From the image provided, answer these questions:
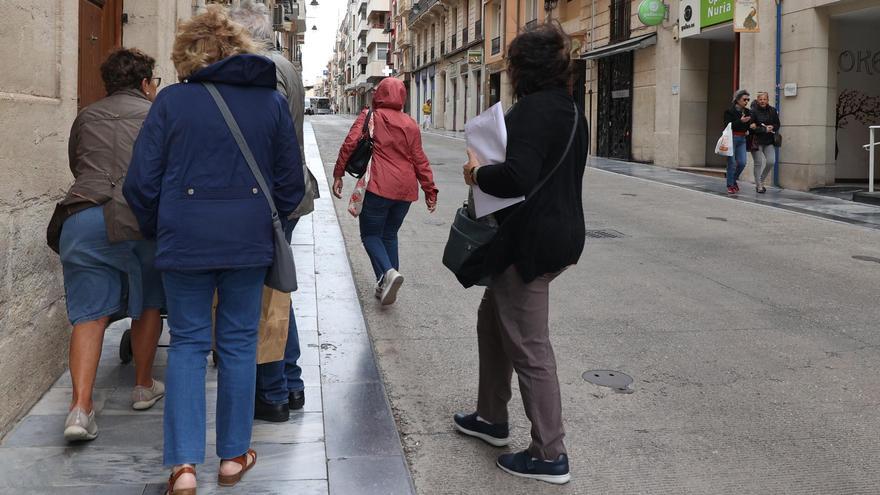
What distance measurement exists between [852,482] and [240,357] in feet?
8.37

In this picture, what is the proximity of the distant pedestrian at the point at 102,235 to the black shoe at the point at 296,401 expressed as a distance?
2.40 ft

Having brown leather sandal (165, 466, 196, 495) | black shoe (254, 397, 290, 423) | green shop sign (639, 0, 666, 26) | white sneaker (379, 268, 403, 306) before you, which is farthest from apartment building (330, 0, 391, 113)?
brown leather sandal (165, 466, 196, 495)

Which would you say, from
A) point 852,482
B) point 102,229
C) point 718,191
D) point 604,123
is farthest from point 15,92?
point 604,123

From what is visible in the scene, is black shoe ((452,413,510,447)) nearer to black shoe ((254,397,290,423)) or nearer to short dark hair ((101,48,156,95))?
black shoe ((254,397,290,423))

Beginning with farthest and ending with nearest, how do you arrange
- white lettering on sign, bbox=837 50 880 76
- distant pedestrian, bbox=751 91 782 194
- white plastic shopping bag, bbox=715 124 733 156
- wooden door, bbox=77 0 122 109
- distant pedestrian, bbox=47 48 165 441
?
white lettering on sign, bbox=837 50 880 76, distant pedestrian, bbox=751 91 782 194, white plastic shopping bag, bbox=715 124 733 156, wooden door, bbox=77 0 122 109, distant pedestrian, bbox=47 48 165 441

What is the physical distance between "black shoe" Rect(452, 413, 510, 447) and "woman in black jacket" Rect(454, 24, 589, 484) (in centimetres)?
31

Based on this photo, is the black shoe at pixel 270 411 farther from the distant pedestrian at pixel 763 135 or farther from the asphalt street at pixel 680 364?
the distant pedestrian at pixel 763 135

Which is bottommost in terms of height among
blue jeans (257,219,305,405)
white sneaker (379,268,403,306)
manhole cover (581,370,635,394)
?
manhole cover (581,370,635,394)

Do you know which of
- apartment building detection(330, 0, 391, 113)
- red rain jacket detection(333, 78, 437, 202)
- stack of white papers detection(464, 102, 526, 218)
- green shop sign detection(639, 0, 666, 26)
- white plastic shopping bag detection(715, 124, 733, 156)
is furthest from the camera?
apartment building detection(330, 0, 391, 113)

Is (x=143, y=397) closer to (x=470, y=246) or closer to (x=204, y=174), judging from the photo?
(x=204, y=174)

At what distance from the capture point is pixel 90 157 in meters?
3.96

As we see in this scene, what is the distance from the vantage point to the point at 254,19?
4.06 m

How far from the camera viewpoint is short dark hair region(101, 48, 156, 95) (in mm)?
4027

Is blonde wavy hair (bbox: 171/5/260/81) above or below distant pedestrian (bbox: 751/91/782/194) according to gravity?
below
